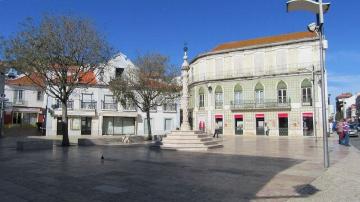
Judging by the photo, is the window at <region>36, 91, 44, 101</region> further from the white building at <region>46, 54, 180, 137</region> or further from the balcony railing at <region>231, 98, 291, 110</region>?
the balcony railing at <region>231, 98, 291, 110</region>

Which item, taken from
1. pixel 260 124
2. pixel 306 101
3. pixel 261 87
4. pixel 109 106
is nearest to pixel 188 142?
pixel 109 106

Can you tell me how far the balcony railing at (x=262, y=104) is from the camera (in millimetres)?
45281

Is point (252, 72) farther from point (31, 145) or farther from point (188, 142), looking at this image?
point (31, 145)

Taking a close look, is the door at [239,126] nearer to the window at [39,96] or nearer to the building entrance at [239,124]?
the building entrance at [239,124]

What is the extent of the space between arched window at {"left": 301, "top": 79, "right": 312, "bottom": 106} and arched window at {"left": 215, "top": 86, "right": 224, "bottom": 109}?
37.2ft

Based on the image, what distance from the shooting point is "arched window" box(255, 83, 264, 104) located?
155 feet

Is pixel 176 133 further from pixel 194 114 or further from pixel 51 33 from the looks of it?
pixel 194 114

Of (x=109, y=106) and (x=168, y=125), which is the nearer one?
(x=109, y=106)

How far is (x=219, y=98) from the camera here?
50844mm

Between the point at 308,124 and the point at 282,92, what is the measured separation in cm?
526

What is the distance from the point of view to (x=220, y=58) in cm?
5066

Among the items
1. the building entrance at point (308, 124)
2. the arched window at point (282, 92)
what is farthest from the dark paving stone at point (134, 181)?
the arched window at point (282, 92)

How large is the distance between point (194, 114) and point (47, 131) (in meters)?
22.1

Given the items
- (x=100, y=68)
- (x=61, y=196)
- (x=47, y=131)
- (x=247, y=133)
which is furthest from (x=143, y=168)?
(x=247, y=133)
